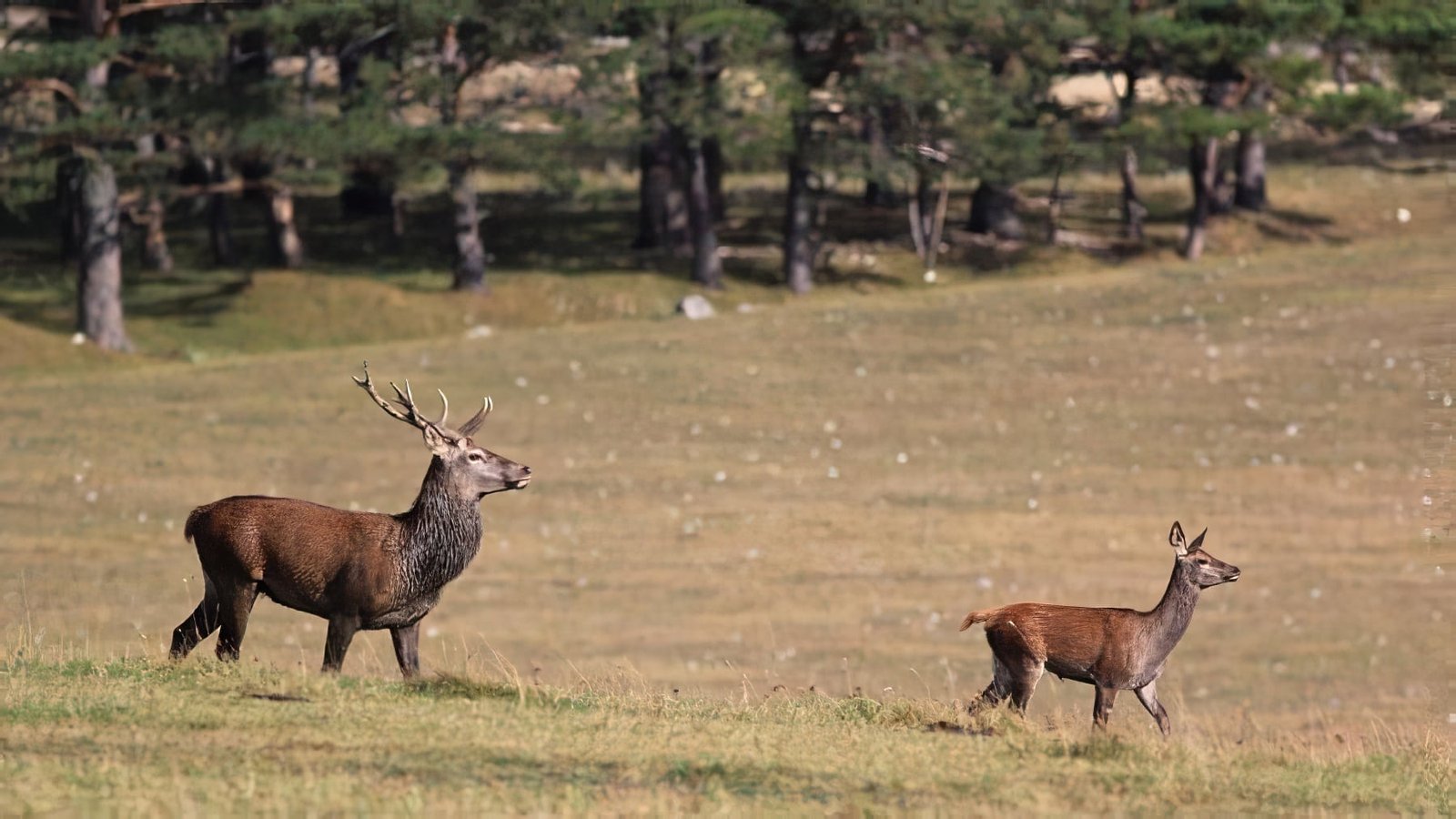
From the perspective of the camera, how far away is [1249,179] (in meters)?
73.8

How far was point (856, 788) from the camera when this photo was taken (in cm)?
1167

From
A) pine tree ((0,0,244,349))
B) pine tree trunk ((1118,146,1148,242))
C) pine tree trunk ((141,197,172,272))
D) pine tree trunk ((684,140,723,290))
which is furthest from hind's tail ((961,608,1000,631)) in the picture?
pine tree trunk ((1118,146,1148,242))

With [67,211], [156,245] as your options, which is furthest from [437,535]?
[67,211]

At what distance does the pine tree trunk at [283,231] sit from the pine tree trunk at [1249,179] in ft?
99.5

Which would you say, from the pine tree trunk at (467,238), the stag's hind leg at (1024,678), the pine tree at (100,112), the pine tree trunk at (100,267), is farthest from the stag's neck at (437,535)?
the pine tree trunk at (467,238)

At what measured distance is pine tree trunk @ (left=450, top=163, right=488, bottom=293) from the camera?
2366 inches

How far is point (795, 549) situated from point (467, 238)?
3092 centimetres

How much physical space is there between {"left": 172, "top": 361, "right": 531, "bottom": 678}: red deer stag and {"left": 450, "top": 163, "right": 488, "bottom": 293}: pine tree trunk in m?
46.5

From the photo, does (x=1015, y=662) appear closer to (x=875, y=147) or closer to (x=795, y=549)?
(x=795, y=549)

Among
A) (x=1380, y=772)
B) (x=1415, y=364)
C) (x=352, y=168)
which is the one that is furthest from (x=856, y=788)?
(x=352, y=168)

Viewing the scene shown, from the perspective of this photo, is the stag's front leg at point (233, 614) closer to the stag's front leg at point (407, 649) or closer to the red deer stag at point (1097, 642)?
the stag's front leg at point (407, 649)

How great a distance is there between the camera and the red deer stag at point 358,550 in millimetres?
13742

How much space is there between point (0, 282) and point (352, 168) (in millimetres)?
12150

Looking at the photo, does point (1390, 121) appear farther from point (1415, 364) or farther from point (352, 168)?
point (352, 168)
